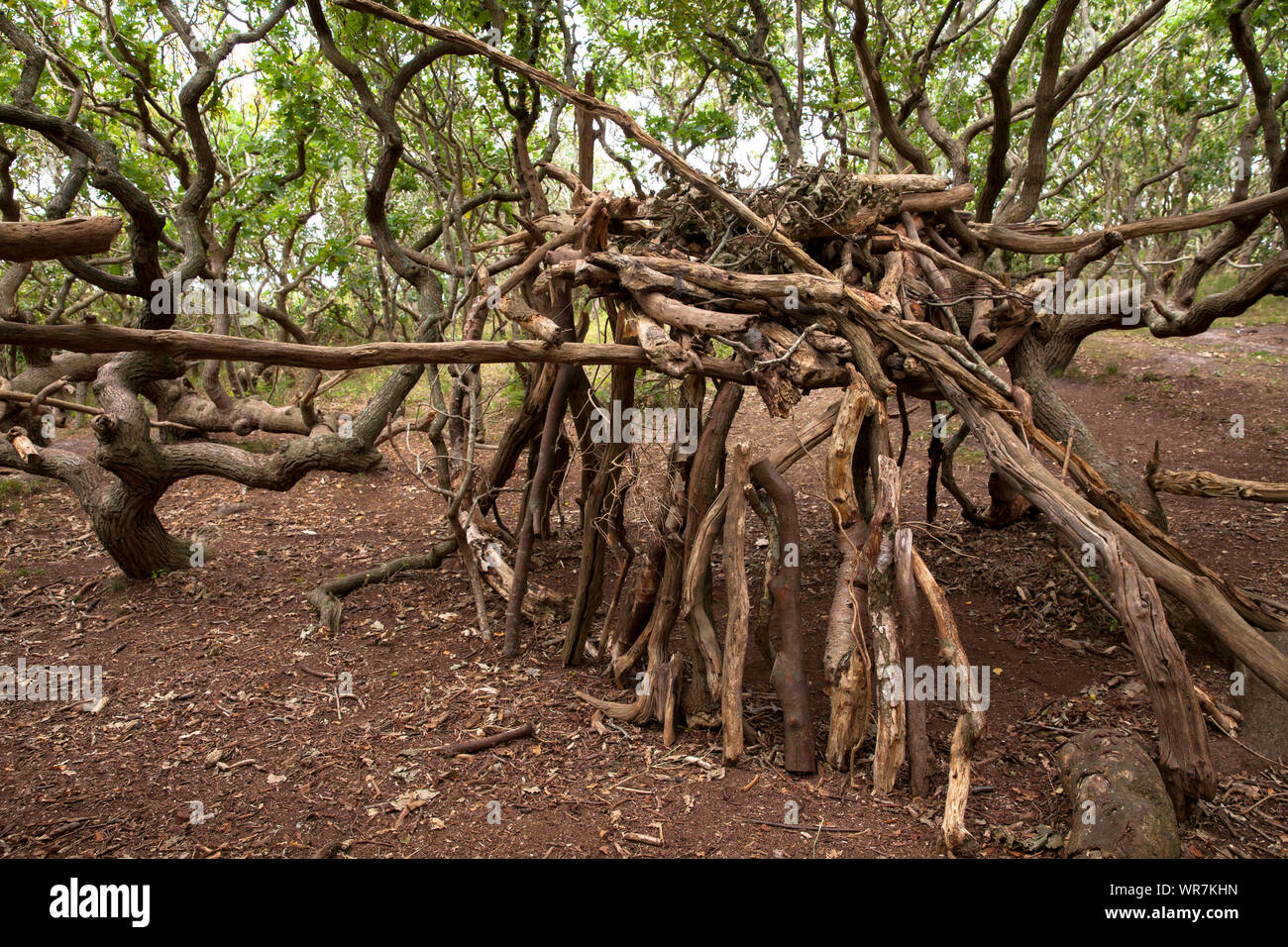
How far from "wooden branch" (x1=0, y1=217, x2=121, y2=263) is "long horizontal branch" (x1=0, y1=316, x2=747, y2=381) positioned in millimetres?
663

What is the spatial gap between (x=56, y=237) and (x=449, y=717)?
9.51ft

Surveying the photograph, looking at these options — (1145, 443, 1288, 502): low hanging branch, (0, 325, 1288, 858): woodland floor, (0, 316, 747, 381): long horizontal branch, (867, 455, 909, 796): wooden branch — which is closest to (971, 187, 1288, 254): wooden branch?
(1145, 443, 1288, 502): low hanging branch

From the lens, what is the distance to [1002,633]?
4.87 m

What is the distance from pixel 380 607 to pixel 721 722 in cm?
266

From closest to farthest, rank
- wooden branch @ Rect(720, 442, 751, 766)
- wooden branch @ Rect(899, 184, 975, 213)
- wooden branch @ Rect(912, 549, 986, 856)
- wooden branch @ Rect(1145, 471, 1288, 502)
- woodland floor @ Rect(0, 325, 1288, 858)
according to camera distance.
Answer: wooden branch @ Rect(912, 549, 986, 856), woodland floor @ Rect(0, 325, 1288, 858), wooden branch @ Rect(720, 442, 751, 766), wooden branch @ Rect(1145, 471, 1288, 502), wooden branch @ Rect(899, 184, 975, 213)

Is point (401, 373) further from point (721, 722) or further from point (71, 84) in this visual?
point (71, 84)

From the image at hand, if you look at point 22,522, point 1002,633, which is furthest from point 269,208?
point 1002,633

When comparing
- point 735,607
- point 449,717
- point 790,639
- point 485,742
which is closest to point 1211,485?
point 790,639

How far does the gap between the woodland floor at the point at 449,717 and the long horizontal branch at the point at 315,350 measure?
1.24 meters

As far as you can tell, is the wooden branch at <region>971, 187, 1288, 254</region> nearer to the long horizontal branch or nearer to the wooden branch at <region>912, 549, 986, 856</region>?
the long horizontal branch

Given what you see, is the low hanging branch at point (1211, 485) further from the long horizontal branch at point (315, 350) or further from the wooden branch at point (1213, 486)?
the long horizontal branch at point (315, 350)

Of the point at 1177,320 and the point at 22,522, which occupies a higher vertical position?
the point at 1177,320

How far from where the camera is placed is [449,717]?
13.9 ft

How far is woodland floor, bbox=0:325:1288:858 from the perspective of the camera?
3268mm
